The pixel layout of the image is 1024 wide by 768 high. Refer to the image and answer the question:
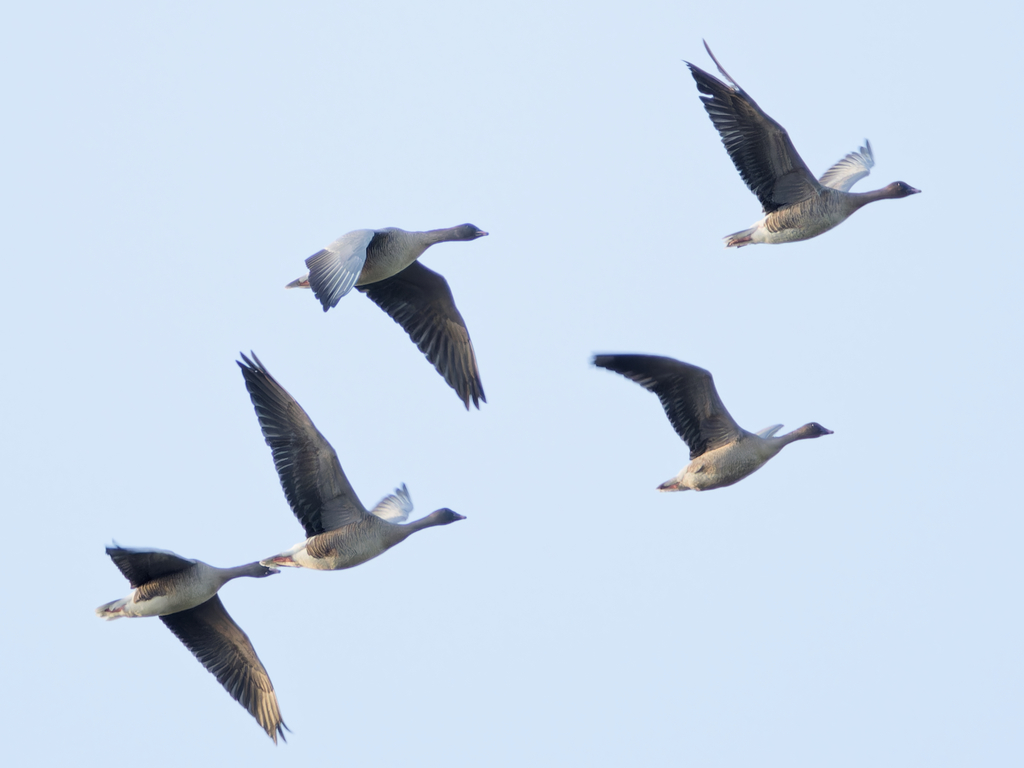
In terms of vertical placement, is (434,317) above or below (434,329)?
above

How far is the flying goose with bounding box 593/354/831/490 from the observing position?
57.9 ft

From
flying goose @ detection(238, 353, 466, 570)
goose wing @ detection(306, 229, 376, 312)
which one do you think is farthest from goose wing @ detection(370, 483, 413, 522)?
goose wing @ detection(306, 229, 376, 312)

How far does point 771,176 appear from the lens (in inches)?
774

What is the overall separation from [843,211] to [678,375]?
4.28m

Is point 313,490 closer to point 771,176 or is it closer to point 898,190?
point 771,176

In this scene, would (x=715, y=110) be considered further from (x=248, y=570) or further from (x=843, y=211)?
(x=248, y=570)

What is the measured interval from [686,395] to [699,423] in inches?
16.7

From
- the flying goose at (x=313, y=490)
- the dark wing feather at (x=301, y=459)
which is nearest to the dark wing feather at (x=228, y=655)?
the flying goose at (x=313, y=490)

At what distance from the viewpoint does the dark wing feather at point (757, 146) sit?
62.1 ft

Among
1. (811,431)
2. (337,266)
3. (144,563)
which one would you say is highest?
(337,266)

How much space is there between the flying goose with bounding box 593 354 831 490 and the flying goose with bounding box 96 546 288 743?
5.67m

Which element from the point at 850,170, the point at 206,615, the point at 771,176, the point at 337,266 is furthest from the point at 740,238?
the point at 206,615

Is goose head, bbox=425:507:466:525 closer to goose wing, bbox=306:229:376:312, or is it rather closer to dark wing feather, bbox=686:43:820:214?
goose wing, bbox=306:229:376:312

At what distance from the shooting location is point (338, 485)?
703 inches
